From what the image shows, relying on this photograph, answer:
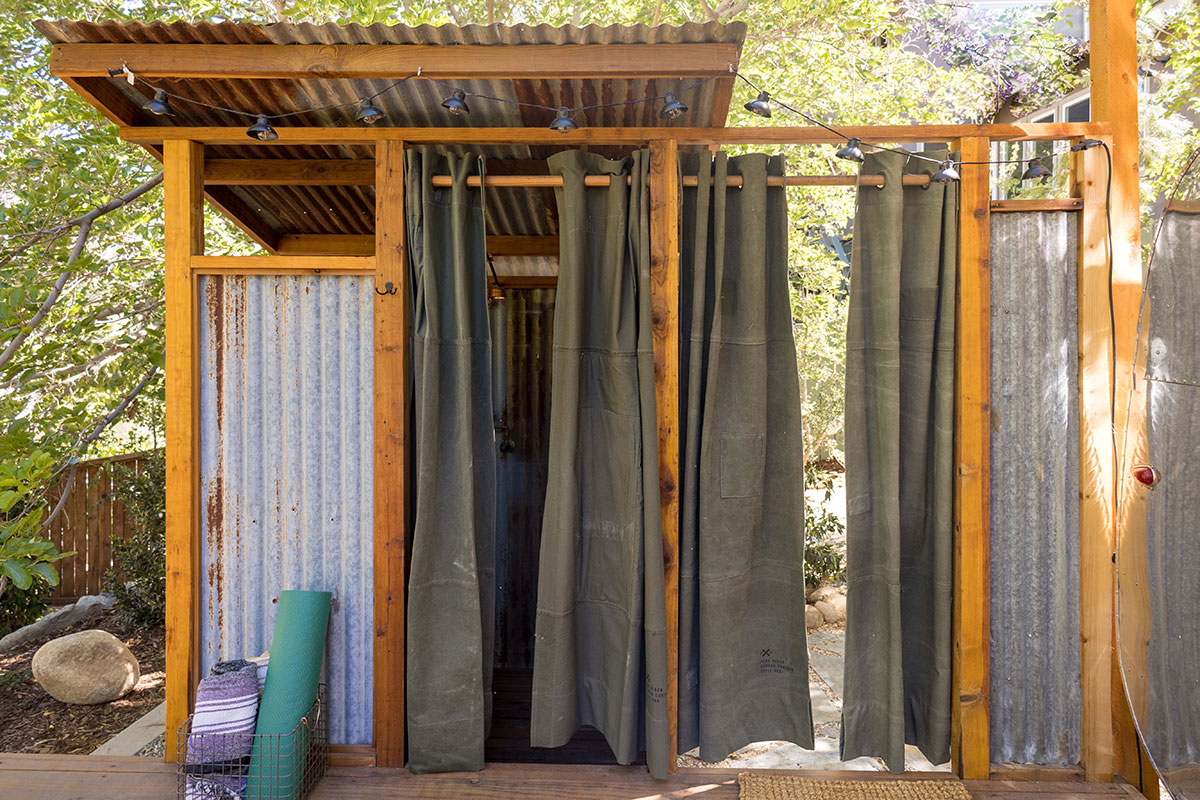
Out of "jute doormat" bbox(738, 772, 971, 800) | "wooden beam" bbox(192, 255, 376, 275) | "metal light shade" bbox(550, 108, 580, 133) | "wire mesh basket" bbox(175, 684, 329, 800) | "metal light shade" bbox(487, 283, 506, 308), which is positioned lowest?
"jute doormat" bbox(738, 772, 971, 800)

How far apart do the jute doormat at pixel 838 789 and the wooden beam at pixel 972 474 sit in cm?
14

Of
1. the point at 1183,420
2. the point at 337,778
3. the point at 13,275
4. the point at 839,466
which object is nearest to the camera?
the point at 1183,420

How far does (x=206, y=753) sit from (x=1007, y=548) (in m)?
3.07

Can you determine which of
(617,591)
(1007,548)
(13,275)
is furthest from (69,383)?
(1007,548)

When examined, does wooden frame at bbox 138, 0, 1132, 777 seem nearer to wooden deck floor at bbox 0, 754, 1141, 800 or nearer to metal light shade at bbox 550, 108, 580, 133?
wooden deck floor at bbox 0, 754, 1141, 800

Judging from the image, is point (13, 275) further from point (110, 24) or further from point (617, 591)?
point (617, 591)

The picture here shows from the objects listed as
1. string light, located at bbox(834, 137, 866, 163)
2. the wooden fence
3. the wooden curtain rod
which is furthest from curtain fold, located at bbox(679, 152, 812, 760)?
the wooden fence

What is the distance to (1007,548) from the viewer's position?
2.62 metres

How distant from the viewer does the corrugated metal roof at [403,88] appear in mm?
2273

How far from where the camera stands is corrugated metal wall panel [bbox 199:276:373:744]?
8.68 feet

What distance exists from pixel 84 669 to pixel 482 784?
11.8ft

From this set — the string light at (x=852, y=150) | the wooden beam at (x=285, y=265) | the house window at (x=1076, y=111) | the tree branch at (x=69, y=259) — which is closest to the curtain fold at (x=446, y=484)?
the wooden beam at (x=285, y=265)

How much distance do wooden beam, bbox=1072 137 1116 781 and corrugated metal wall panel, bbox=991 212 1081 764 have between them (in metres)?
0.03

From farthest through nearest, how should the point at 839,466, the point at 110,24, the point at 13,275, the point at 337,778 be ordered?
the point at 839,466 < the point at 13,275 < the point at 337,778 < the point at 110,24
